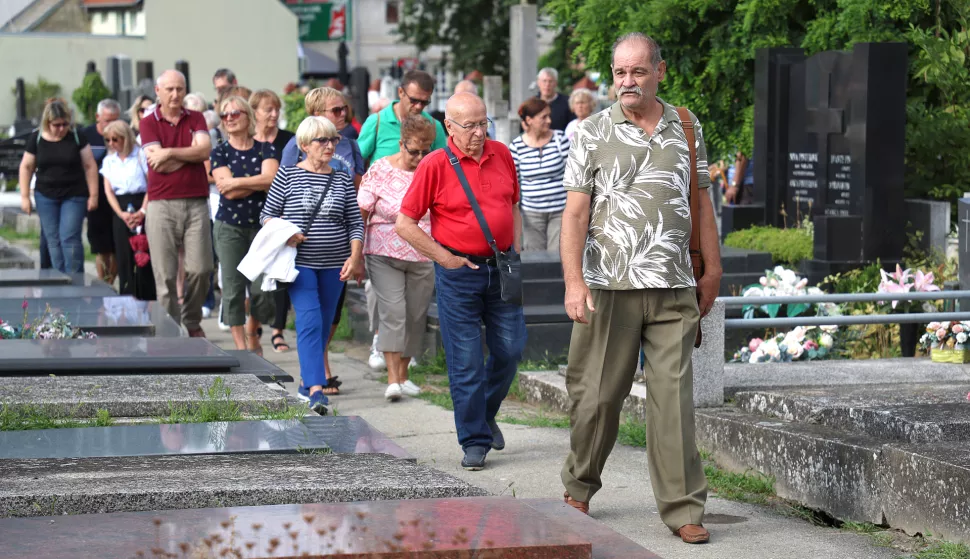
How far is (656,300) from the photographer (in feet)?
17.9

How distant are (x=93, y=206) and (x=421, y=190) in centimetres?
663

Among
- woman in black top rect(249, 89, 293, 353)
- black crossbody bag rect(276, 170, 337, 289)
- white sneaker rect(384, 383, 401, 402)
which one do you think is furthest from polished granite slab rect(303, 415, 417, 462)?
woman in black top rect(249, 89, 293, 353)

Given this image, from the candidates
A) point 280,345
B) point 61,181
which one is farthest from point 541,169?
point 61,181

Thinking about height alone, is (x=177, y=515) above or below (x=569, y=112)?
below

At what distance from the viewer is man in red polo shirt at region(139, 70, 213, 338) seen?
1013 centimetres

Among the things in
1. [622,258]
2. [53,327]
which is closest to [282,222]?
[53,327]

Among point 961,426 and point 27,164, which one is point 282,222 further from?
point 27,164

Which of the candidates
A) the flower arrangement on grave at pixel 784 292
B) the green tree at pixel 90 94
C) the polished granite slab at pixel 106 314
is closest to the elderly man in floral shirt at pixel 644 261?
the flower arrangement on grave at pixel 784 292

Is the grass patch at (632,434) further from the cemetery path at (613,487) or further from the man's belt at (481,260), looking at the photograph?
the man's belt at (481,260)

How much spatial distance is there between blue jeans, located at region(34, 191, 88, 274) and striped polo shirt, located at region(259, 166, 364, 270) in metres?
4.76

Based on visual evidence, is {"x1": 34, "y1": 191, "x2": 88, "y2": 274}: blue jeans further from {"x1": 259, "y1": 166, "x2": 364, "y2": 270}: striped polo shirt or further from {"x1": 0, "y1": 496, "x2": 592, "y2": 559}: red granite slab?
{"x1": 0, "y1": 496, "x2": 592, "y2": 559}: red granite slab

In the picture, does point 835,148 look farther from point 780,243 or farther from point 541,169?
point 541,169

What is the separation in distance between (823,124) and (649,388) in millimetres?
7814

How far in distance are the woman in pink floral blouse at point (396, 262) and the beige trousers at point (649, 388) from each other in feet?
9.53
